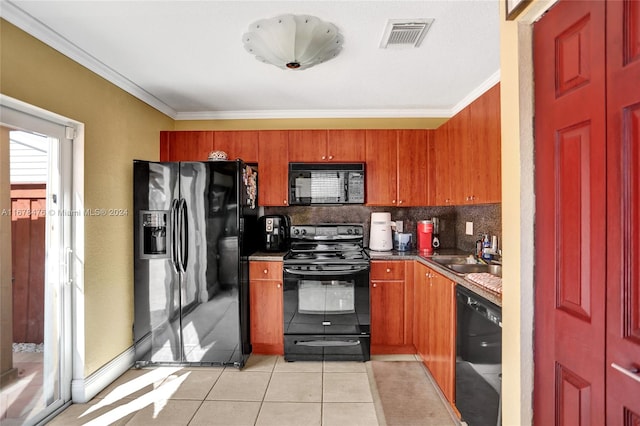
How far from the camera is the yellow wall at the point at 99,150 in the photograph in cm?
187

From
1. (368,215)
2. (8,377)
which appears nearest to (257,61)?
(368,215)

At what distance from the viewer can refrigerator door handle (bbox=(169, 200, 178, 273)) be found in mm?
2721

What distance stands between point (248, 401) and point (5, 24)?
265cm

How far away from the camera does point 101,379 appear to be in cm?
244

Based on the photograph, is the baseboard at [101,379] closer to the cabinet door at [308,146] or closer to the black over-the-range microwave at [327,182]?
the black over-the-range microwave at [327,182]

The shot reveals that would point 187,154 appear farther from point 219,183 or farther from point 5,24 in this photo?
point 5,24

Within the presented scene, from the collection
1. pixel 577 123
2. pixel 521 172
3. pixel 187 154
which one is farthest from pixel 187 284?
pixel 577 123

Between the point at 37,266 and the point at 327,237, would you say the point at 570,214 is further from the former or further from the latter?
the point at 37,266

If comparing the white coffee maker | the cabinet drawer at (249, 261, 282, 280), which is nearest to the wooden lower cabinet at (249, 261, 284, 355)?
the cabinet drawer at (249, 261, 282, 280)

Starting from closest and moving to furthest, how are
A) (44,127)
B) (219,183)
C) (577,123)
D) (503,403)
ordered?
1. (577,123)
2. (503,403)
3. (44,127)
4. (219,183)

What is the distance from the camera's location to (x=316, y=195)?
3.29m

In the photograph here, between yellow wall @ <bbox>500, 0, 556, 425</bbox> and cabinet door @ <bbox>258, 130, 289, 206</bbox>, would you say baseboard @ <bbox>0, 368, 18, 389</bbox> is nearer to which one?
cabinet door @ <bbox>258, 130, 289, 206</bbox>

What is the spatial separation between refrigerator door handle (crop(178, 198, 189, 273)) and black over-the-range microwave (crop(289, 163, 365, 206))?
1.04 metres

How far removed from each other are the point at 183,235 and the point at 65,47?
4.78ft
